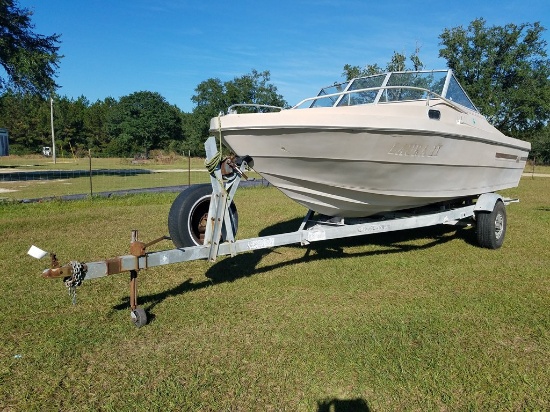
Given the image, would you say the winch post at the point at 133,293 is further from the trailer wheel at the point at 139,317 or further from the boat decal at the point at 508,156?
the boat decal at the point at 508,156

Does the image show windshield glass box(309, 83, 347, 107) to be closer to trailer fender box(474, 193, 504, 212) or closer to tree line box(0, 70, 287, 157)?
trailer fender box(474, 193, 504, 212)

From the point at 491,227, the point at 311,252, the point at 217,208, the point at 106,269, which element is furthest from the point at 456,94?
the point at 106,269

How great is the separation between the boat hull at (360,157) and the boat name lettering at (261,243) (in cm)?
83

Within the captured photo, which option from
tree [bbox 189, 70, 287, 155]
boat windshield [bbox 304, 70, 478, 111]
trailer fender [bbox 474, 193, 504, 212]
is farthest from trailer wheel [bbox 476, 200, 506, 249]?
tree [bbox 189, 70, 287, 155]

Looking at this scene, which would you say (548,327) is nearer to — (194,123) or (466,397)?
(466,397)

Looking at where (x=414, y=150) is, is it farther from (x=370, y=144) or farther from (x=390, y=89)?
(x=390, y=89)

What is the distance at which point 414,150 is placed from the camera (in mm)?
4574

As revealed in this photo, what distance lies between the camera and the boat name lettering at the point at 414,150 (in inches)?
173

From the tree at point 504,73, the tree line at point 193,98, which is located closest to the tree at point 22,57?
the tree line at point 193,98

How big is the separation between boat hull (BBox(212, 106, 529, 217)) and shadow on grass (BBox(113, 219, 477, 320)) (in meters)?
0.81

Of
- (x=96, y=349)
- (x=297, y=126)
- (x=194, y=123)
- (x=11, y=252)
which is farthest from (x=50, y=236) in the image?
(x=194, y=123)

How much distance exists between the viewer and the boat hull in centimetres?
405

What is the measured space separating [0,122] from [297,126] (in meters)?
73.9

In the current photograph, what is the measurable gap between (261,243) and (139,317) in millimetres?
1301
